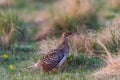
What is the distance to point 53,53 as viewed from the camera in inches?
410

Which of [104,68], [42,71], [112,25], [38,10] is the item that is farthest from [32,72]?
[38,10]

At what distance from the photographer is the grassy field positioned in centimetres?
1030

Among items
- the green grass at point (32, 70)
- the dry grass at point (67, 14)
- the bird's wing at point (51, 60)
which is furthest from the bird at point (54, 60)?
the dry grass at point (67, 14)

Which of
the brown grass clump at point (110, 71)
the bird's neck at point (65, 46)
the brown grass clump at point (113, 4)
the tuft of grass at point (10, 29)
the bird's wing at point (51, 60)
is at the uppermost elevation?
the brown grass clump at point (113, 4)

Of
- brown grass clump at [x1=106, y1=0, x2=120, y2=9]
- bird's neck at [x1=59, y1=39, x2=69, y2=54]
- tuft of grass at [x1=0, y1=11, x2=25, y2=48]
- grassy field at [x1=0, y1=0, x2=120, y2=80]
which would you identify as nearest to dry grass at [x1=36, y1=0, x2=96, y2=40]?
grassy field at [x1=0, y1=0, x2=120, y2=80]

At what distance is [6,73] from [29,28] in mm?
4793

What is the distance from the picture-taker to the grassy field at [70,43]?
405 inches

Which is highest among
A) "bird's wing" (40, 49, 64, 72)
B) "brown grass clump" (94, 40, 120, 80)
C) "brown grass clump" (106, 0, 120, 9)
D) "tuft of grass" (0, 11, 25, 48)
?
"brown grass clump" (106, 0, 120, 9)

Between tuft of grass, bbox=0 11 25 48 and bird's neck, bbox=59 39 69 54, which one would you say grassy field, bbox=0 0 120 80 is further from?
bird's neck, bbox=59 39 69 54

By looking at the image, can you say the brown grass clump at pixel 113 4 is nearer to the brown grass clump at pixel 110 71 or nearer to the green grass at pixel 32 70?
the green grass at pixel 32 70

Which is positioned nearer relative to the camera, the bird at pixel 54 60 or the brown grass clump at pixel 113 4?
the bird at pixel 54 60

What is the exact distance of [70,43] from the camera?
12.0m

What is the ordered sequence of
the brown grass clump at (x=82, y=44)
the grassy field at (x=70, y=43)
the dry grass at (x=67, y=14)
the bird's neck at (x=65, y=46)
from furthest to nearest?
the dry grass at (x=67, y=14) → the brown grass clump at (x=82, y=44) → the bird's neck at (x=65, y=46) → the grassy field at (x=70, y=43)

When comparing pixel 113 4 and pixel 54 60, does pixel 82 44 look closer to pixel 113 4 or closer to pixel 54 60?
pixel 54 60
